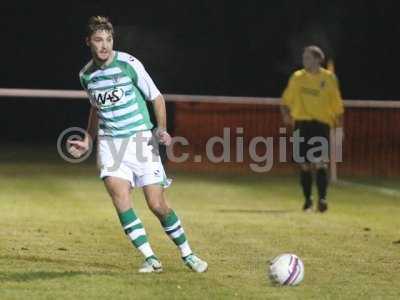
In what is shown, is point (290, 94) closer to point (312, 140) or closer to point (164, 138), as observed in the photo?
point (312, 140)

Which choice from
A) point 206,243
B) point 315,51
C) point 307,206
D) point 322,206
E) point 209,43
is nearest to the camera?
point 206,243

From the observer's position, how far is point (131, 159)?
31.1ft

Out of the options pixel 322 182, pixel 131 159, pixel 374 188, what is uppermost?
pixel 131 159

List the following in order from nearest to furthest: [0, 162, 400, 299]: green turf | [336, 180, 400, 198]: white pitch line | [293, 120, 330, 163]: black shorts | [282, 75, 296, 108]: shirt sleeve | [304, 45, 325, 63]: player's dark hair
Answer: [0, 162, 400, 299]: green turf
[304, 45, 325, 63]: player's dark hair
[293, 120, 330, 163]: black shorts
[282, 75, 296, 108]: shirt sleeve
[336, 180, 400, 198]: white pitch line

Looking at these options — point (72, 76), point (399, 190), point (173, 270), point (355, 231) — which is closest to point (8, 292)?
point (173, 270)

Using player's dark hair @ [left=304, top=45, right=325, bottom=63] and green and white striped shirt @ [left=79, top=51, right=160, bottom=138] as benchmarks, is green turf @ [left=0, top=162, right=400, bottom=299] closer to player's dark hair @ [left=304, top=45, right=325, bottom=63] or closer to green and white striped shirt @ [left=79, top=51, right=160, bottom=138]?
green and white striped shirt @ [left=79, top=51, right=160, bottom=138]

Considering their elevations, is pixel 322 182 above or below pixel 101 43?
below

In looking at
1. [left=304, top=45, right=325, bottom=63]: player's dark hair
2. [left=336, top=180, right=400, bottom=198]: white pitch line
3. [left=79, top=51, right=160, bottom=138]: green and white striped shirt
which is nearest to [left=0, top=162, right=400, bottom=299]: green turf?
[left=336, top=180, right=400, bottom=198]: white pitch line

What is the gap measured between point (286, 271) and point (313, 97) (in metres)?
7.20

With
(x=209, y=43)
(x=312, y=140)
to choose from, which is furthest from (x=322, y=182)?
(x=209, y=43)

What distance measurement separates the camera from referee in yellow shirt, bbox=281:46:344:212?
15.8m

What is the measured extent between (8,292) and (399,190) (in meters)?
12.5

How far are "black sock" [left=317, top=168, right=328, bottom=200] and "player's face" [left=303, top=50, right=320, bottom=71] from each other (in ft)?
4.94

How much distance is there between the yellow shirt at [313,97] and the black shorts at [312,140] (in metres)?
0.09
